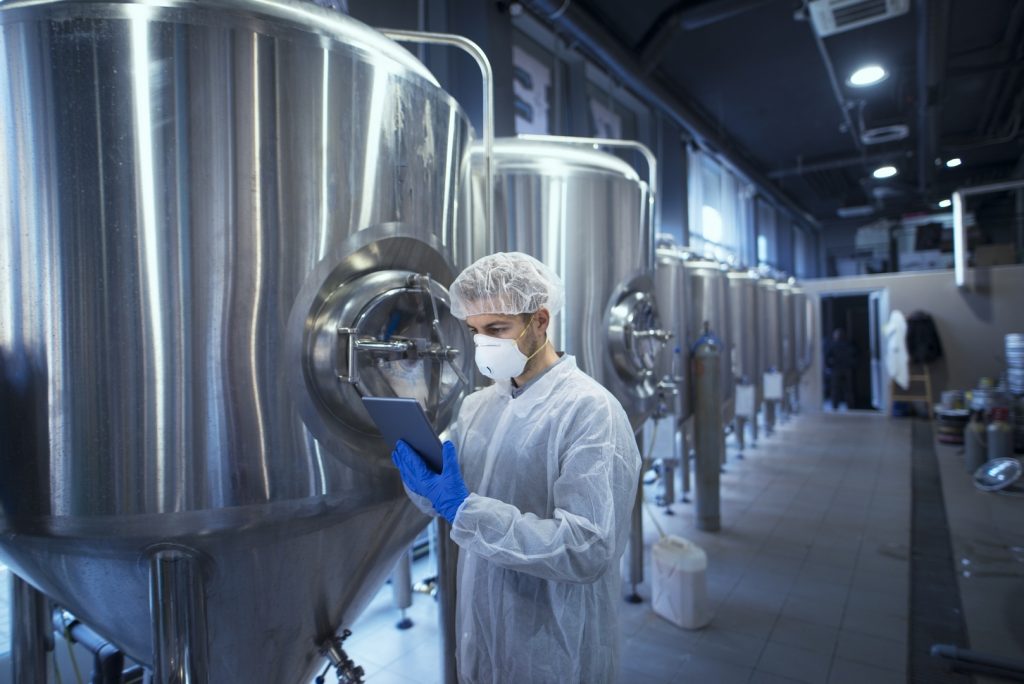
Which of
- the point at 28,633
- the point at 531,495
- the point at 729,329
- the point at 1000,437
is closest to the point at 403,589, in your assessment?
the point at 28,633

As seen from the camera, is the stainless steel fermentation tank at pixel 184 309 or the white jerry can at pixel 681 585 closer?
the stainless steel fermentation tank at pixel 184 309

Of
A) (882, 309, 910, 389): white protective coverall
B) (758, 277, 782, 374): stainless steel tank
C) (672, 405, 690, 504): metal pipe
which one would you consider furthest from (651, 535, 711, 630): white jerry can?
(882, 309, 910, 389): white protective coverall

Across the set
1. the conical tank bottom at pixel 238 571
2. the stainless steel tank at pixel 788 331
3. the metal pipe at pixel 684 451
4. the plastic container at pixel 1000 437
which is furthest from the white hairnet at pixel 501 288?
the stainless steel tank at pixel 788 331

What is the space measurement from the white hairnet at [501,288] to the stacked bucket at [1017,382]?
5426 mm

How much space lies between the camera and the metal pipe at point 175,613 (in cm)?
95

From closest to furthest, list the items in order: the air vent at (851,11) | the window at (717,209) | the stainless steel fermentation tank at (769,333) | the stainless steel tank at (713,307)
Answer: the air vent at (851,11), the stainless steel tank at (713,307), the stainless steel fermentation tank at (769,333), the window at (717,209)

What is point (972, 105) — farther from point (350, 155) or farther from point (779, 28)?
point (350, 155)

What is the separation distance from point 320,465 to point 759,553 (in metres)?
2.97

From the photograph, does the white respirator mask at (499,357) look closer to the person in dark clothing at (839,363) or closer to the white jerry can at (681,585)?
the white jerry can at (681,585)

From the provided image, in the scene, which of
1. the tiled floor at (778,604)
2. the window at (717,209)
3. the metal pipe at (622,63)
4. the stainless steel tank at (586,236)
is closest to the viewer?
the stainless steel tank at (586,236)

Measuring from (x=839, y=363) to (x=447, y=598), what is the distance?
855 cm

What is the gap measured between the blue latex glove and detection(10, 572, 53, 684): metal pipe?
83cm

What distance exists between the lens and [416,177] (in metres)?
1.21

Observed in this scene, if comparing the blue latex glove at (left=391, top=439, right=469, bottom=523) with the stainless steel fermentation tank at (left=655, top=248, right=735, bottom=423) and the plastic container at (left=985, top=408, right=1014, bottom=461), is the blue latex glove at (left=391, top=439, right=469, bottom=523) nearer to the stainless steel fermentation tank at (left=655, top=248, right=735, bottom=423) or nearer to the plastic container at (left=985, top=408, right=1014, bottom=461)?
the stainless steel fermentation tank at (left=655, top=248, right=735, bottom=423)
